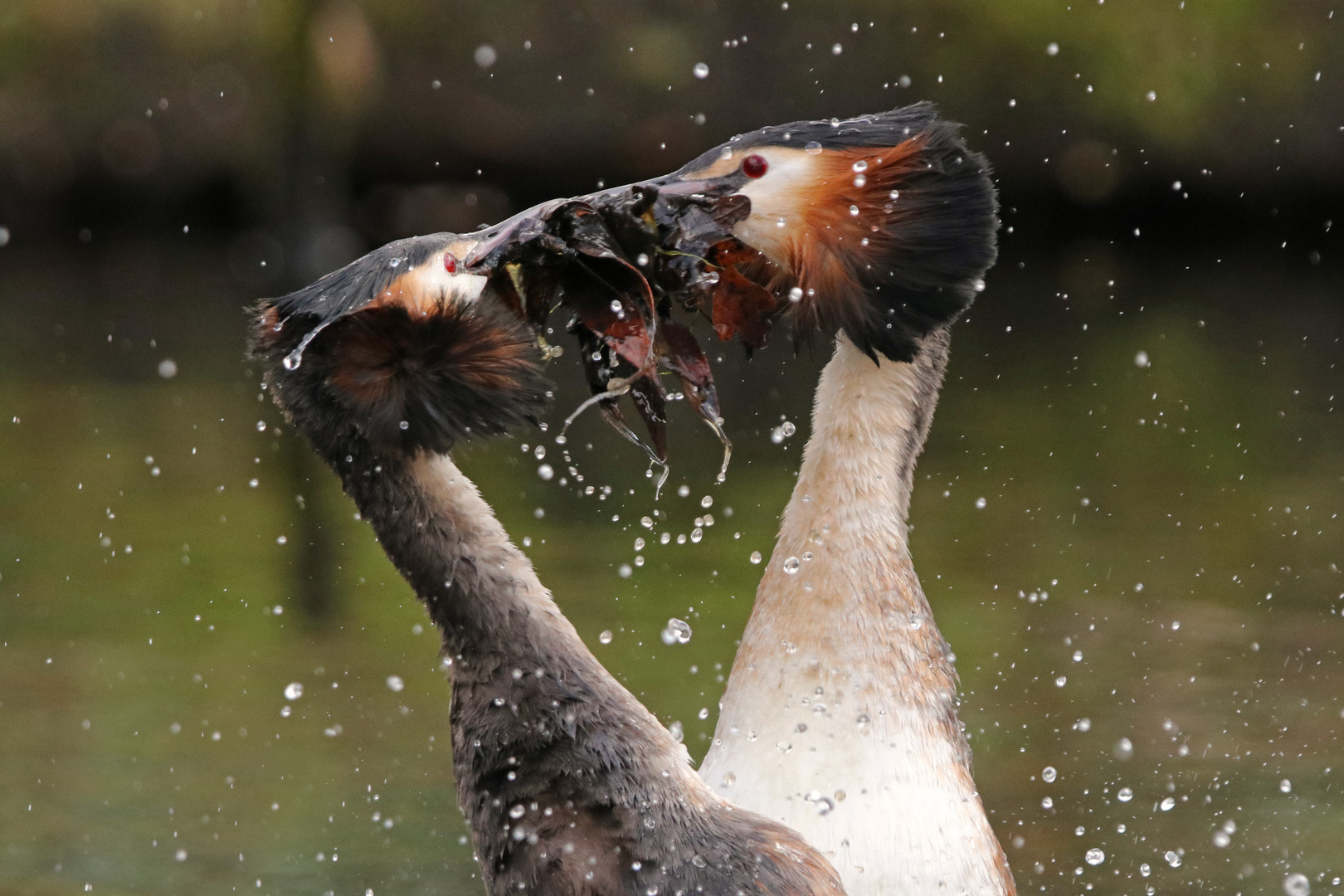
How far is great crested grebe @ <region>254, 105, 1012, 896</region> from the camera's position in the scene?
3.25m

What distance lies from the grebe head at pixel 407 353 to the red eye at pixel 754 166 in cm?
72

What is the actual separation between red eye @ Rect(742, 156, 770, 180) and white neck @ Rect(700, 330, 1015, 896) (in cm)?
56

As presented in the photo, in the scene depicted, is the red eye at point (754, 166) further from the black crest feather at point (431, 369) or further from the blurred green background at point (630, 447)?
the blurred green background at point (630, 447)

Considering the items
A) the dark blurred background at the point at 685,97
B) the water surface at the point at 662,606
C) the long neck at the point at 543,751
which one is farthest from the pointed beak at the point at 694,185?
the dark blurred background at the point at 685,97

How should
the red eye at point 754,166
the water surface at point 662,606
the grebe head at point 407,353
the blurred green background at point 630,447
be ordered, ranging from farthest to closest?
the blurred green background at point 630,447 → the water surface at point 662,606 → the red eye at point 754,166 → the grebe head at point 407,353

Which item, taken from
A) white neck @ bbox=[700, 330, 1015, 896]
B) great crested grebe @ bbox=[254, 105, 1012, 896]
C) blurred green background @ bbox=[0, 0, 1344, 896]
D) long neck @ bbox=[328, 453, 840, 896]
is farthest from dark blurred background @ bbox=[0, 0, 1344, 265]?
long neck @ bbox=[328, 453, 840, 896]

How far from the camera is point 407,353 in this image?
3238 mm

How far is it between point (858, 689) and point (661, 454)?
77 centimetres

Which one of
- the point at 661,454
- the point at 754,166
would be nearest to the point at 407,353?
the point at 661,454

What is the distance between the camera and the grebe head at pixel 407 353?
10.6 feet

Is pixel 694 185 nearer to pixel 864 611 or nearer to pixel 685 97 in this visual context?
pixel 864 611

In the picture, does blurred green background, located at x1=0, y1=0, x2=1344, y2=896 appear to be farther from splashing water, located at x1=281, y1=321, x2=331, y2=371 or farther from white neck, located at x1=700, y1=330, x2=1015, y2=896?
splashing water, located at x1=281, y1=321, x2=331, y2=371

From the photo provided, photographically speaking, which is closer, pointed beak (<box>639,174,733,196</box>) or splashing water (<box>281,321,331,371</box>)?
→ splashing water (<box>281,321,331,371</box>)

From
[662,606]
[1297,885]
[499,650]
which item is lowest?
[1297,885]
